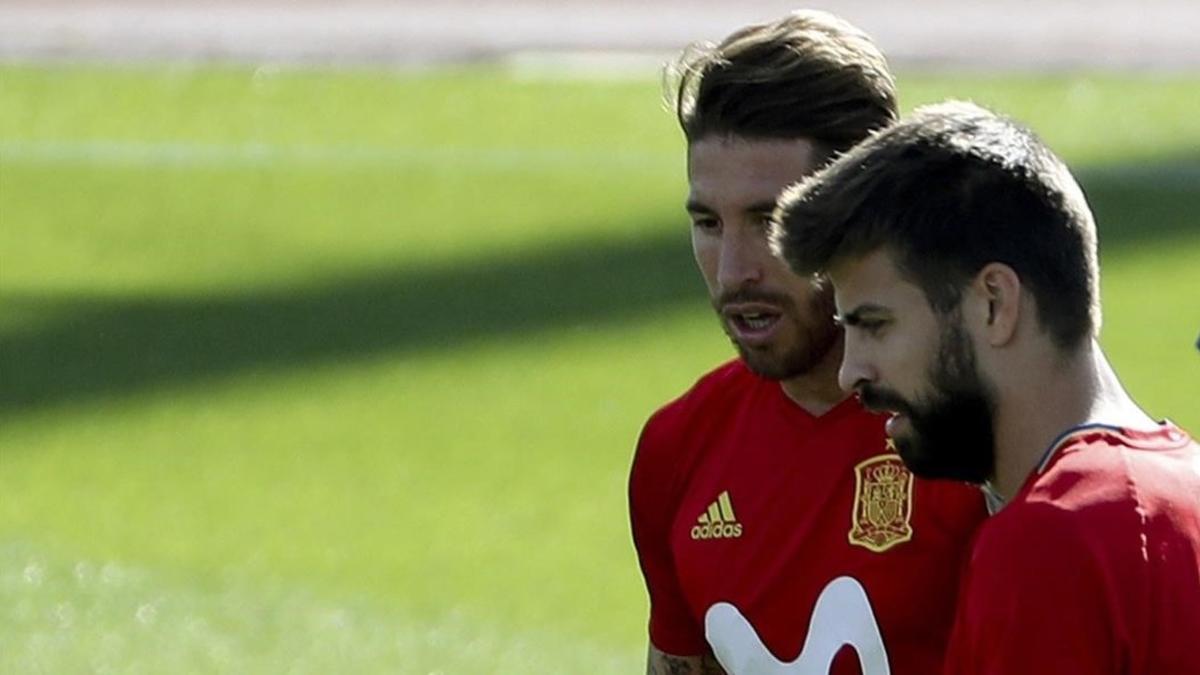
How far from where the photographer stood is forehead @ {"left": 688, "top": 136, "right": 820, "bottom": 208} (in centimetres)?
349

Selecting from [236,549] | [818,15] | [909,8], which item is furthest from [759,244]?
[909,8]

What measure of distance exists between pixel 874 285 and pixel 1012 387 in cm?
20

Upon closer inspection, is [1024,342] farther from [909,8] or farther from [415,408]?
[909,8]

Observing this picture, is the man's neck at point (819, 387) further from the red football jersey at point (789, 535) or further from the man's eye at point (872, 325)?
the man's eye at point (872, 325)

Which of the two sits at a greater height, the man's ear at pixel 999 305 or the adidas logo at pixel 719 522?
the man's ear at pixel 999 305

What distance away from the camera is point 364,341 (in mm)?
11117

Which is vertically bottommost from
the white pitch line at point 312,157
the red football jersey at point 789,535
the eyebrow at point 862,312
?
the red football jersey at point 789,535

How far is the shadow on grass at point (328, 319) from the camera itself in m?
10.8

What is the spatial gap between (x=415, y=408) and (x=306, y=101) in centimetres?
656

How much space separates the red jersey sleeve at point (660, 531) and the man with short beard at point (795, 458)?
11 centimetres

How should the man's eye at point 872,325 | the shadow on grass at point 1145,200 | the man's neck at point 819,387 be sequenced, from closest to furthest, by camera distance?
the man's eye at point 872,325
the man's neck at point 819,387
the shadow on grass at point 1145,200

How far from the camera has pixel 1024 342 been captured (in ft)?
9.01

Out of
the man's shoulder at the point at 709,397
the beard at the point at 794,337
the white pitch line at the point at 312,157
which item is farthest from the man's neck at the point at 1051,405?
the white pitch line at the point at 312,157

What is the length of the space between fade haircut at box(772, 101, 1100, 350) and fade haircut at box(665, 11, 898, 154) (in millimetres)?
574
